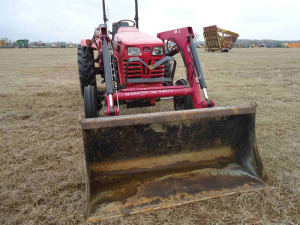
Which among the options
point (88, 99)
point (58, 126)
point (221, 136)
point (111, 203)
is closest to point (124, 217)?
point (111, 203)

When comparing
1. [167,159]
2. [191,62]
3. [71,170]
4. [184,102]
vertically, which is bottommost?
[71,170]

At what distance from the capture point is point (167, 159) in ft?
8.64

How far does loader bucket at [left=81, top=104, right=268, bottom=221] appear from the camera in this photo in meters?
2.20

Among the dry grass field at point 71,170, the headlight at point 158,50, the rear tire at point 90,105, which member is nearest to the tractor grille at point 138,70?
the headlight at point 158,50

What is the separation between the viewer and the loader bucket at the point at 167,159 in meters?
2.20

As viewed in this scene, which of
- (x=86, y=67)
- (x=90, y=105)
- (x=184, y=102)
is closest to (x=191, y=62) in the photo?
(x=184, y=102)

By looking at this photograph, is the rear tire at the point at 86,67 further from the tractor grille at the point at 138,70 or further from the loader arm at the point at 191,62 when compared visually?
the loader arm at the point at 191,62

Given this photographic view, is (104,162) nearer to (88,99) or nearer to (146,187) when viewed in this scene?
(146,187)

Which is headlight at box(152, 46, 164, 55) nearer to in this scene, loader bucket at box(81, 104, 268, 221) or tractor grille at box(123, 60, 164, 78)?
tractor grille at box(123, 60, 164, 78)

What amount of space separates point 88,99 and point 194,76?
5.36 feet

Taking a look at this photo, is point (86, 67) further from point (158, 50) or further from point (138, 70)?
point (158, 50)

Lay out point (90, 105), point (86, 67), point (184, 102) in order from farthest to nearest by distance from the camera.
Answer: point (86, 67) < point (184, 102) < point (90, 105)

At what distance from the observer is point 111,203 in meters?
2.14

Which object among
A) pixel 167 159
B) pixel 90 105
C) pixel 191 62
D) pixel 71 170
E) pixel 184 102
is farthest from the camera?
pixel 184 102
